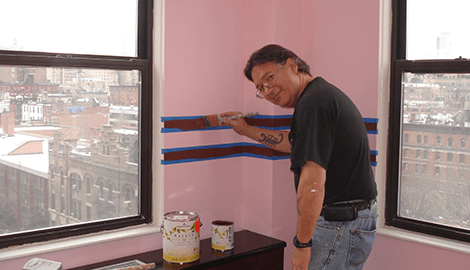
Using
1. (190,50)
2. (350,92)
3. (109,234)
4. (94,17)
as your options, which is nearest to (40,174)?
(109,234)

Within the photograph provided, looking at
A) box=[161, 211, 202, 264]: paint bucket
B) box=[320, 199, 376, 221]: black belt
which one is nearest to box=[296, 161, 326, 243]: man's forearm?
box=[320, 199, 376, 221]: black belt

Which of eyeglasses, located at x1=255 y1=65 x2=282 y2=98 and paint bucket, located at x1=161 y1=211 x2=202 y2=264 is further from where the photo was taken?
paint bucket, located at x1=161 y1=211 x2=202 y2=264

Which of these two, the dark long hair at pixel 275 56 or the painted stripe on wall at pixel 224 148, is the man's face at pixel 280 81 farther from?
the painted stripe on wall at pixel 224 148

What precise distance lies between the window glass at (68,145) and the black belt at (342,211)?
1255mm

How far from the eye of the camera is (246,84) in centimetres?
318

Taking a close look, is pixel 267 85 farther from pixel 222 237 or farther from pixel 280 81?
pixel 222 237

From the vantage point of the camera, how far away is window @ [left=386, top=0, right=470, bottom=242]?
8.42 ft

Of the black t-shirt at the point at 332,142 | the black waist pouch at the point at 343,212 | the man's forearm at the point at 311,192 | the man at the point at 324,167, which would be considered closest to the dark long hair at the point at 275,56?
the man at the point at 324,167

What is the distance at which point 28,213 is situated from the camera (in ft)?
7.86

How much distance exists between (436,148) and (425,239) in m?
0.53

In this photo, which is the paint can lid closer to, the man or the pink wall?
the pink wall

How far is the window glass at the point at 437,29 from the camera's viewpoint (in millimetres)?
2555

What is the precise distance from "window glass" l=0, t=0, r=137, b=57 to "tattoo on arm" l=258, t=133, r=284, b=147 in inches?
36.5

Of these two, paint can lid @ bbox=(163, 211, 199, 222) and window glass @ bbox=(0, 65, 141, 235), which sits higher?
window glass @ bbox=(0, 65, 141, 235)
